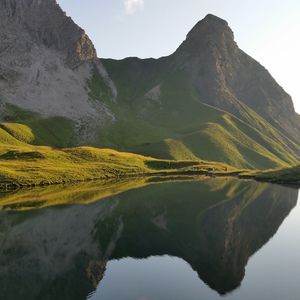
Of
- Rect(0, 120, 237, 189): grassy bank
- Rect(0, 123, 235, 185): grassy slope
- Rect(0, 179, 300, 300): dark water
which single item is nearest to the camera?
Rect(0, 179, 300, 300): dark water

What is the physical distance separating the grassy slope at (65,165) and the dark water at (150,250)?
25024mm

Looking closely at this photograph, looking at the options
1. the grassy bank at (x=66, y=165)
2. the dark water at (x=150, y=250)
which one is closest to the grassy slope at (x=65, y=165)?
the grassy bank at (x=66, y=165)

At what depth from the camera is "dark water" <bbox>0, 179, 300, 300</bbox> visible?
3731cm

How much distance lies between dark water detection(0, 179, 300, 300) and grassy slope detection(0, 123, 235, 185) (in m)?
25.0

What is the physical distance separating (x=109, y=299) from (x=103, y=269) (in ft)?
29.0

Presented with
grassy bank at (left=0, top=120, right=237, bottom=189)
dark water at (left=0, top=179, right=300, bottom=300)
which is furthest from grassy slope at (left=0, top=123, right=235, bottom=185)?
dark water at (left=0, top=179, right=300, bottom=300)

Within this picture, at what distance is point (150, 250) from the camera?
167 feet

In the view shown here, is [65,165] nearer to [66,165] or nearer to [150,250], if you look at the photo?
[66,165]

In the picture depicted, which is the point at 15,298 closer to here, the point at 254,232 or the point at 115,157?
the point at 254,232

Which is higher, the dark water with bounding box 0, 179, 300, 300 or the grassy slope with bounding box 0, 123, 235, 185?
the grassy slope with bounding box 0, 123, 235, 185

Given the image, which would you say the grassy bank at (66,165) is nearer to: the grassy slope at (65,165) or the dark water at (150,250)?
the grassy slope at (65,165)

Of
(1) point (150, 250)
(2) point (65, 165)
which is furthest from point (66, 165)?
(1) point (150, 250)

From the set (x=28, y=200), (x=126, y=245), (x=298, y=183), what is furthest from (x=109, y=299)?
(x=298, y=183)

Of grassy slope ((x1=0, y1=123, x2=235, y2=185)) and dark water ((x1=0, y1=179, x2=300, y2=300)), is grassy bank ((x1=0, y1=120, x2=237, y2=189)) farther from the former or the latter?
dark water ((x1=0, y1=179, x2=300, y2=300))
